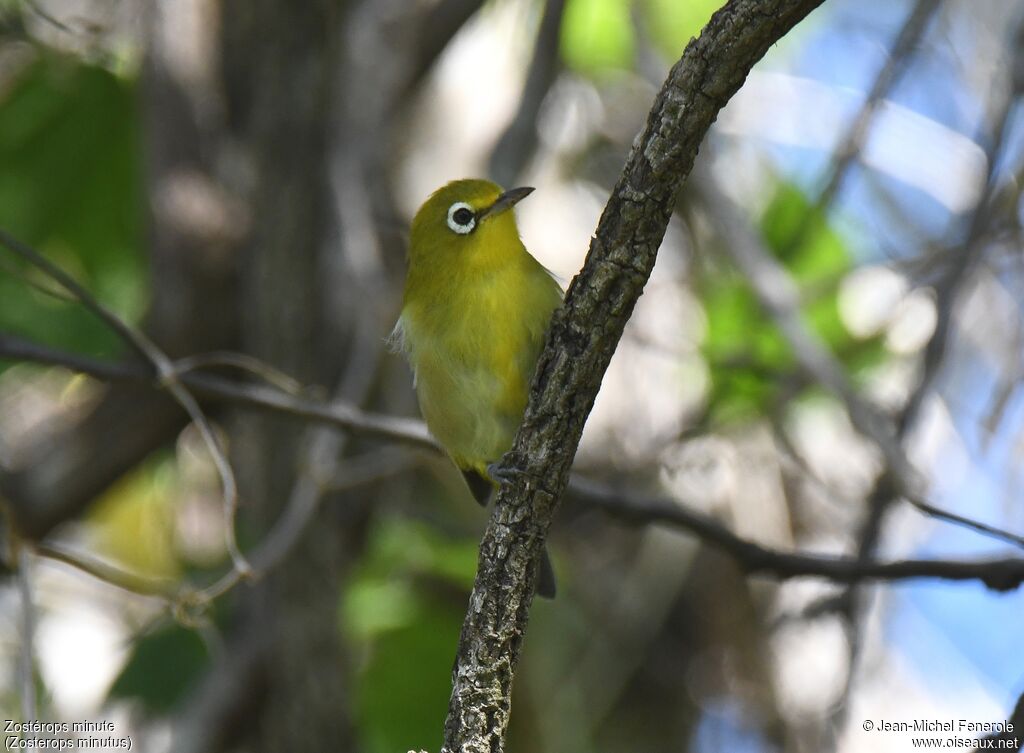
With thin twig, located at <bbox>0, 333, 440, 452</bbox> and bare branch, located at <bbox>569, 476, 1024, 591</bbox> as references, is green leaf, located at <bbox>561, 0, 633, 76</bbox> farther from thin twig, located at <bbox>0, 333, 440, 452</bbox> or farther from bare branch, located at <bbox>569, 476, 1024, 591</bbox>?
bare branch, located at <bbox>569, 476, 1024, 591</bbox>

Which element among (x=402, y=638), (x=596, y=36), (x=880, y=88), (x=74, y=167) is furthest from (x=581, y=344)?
(x=596, y=36)

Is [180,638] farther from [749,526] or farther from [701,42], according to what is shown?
[701,42]

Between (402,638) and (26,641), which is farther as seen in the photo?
(402,638)

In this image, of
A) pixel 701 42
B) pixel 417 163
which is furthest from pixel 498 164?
pixel 701 42

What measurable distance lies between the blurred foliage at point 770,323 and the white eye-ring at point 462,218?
5.13 ft

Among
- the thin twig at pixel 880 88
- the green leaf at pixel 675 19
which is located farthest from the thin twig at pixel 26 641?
the green leaf at pixel 675 19

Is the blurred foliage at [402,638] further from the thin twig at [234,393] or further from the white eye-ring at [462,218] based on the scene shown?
the white eye-ring at [462,218]

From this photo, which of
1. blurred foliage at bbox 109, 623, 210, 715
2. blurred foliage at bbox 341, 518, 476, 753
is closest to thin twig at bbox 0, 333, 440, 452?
blurred foliage at bbox 341, 518, 476, 753

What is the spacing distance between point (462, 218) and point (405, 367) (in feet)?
6.39

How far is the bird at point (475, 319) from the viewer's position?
11.6 ft

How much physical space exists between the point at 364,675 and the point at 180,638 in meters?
0.76

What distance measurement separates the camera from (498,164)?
5160 millimetres

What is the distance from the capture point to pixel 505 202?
3.69 metres

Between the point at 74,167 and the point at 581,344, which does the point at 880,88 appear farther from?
the point at 74,167
